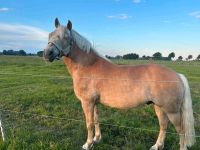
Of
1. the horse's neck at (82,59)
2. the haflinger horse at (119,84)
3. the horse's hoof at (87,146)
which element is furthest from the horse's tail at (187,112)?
the horse's hoof at (87,146)

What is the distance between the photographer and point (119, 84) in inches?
173

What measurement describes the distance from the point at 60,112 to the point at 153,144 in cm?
266

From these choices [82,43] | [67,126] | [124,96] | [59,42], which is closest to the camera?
[124,96]

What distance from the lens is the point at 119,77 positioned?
14.5 feet

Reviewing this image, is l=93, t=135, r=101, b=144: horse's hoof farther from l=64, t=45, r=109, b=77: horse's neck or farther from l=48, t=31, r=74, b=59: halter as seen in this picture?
l=48, t=31, r=74, b=59: halter

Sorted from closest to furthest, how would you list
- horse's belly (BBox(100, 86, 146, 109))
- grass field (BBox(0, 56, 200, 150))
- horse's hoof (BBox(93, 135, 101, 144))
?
horse's belly (BBox(100, 86, 146, 109)) → grass field (BBox(0, 56, 200, 150)) → horse's hoof (BBox(93, 135, 101, 144))

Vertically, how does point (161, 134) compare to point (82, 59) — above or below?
below

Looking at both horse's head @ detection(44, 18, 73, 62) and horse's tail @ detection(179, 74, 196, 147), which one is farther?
horse's head @ detection(44, 18, 73, 62)

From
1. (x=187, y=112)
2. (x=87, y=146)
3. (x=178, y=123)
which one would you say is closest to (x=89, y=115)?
(x=87, y=146)

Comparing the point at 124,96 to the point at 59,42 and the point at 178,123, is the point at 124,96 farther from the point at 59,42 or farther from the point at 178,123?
the point at 59,42

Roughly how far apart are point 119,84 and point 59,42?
1189 millimetres

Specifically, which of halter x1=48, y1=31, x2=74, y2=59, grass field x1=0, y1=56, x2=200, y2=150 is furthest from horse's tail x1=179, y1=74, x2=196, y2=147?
halter x1=48, y1=31, x2=74, y2=59

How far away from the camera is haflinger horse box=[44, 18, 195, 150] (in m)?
4.09

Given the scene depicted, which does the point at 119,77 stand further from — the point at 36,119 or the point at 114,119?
the point at 36,119
